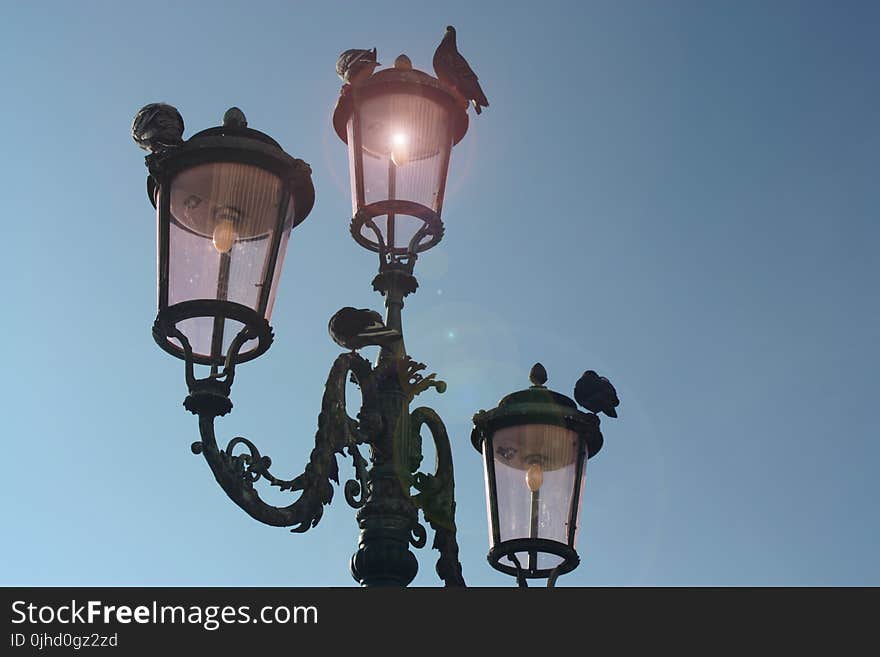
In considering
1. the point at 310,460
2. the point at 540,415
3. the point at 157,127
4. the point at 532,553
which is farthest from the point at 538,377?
the point at 157,127

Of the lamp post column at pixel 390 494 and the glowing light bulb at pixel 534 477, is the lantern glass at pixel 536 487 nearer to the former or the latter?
the glowing light bulb at pixel 534 477

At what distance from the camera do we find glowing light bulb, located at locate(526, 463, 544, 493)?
821cm

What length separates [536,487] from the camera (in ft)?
26.9

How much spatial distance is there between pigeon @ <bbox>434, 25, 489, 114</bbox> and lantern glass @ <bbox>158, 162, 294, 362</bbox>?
5.88ft

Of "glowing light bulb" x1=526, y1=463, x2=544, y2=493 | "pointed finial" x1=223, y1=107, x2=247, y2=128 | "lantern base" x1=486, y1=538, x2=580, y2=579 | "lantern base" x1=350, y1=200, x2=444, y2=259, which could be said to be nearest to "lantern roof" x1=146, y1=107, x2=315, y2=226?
"pointed finial" x1=223, y1=107, x2=247, y2=128

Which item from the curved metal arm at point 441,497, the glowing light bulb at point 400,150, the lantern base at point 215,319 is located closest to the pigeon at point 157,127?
the lantern base at point 215,319

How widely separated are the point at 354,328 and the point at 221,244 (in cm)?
104

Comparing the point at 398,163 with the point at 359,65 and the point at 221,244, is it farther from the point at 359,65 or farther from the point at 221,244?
the point at 221,244

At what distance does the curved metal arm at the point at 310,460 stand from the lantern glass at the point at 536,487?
1.68 meters

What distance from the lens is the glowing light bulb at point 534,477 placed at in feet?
A: 26.9

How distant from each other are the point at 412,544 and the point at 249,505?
1.35 m
